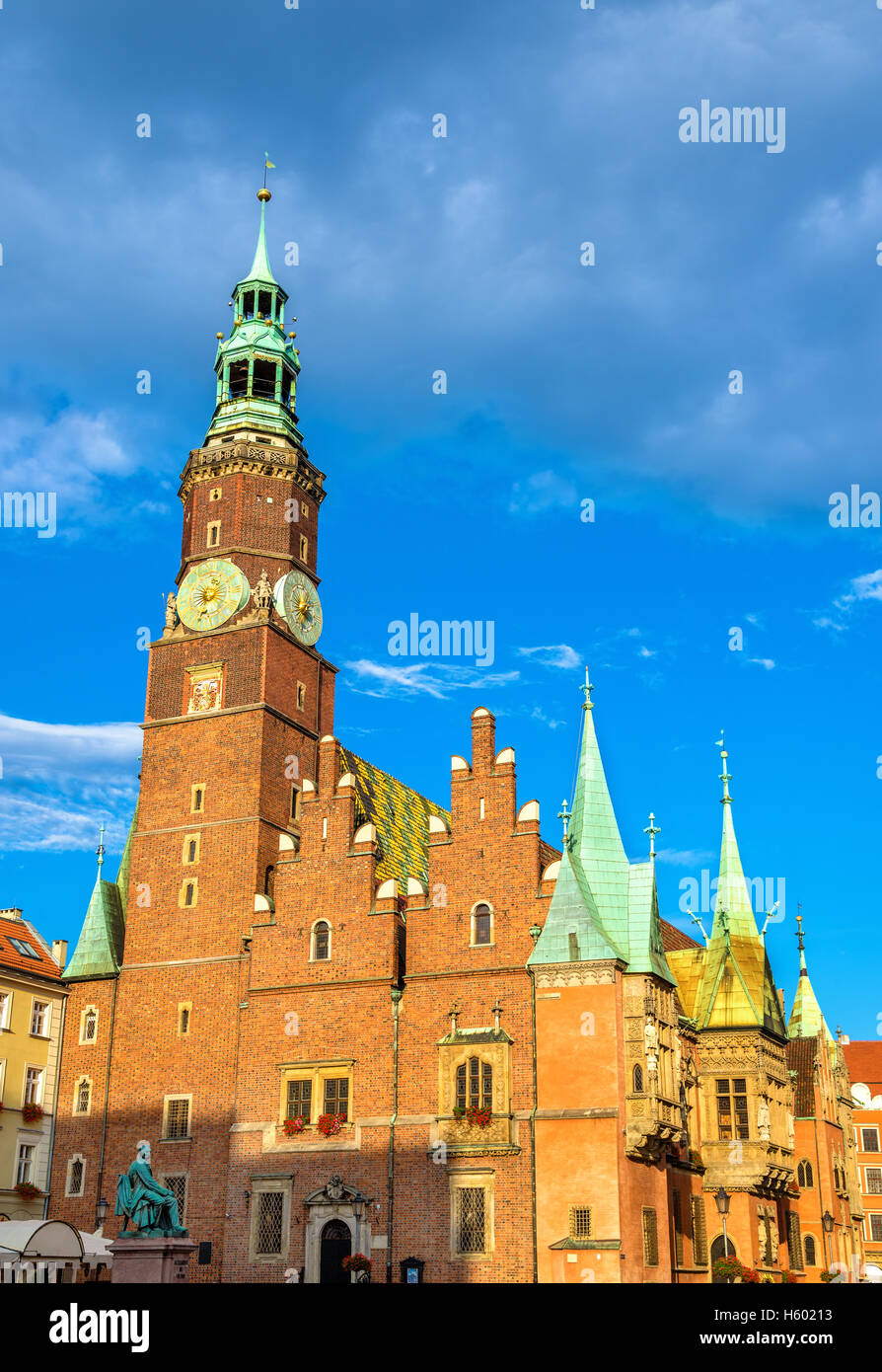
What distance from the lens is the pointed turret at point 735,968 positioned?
50.0m

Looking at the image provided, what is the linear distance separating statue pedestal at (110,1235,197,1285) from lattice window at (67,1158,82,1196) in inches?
664

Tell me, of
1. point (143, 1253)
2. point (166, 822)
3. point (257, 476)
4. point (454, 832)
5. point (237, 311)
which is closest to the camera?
point (143, 1253)

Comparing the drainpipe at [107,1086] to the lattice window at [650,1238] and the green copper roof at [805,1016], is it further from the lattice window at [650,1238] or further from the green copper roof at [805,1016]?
the green copper roof at [805,1016]

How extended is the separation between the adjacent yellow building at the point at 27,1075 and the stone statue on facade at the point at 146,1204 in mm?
16602

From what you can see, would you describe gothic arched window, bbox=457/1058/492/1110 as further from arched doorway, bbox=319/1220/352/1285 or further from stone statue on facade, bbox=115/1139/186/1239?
stone statue on facade, bbox=115/1139/186/1239

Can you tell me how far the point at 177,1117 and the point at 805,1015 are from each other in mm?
33541

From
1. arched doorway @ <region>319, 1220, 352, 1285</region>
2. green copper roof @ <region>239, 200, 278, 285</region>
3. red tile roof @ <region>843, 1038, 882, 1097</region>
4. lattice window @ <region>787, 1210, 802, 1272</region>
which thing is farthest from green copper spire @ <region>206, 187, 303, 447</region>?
red tile roof @ <region>843, 1038, 882, 1097</region>

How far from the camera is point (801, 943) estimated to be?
Answer: 228 feet

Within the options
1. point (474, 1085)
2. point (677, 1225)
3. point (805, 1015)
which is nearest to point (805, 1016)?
point (805, 1015)

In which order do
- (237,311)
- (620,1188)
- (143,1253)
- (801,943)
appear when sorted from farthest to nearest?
(801,943), (237,311), (620,1188), (143,1253)

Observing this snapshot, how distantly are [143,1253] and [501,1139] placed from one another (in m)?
12.4

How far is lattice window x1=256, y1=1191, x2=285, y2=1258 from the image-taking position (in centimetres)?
4194
